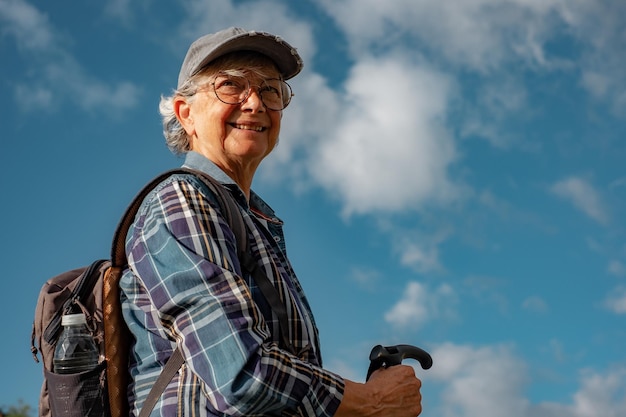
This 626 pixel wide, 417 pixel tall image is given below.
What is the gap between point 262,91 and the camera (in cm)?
374

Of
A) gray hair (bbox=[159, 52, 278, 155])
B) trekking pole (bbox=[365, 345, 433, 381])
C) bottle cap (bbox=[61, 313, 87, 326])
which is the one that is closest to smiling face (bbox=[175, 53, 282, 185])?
gray hair (bbox=[159, 52, 278, 155])

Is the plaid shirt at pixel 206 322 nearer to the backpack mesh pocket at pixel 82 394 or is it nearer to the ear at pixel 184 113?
the backpack mesh pocket at pixel 82 394

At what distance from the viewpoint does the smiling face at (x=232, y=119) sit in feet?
11.9

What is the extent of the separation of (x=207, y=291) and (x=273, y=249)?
615mm

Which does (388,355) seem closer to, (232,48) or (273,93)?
(273,93)

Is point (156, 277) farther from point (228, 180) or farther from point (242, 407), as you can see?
point (228, 180)

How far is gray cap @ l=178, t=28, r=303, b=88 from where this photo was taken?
140 inches

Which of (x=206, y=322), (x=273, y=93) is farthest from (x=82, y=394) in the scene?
(x=273, y=93)

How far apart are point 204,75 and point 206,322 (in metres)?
1.40

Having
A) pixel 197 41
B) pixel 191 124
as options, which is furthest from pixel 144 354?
pixel 197 41

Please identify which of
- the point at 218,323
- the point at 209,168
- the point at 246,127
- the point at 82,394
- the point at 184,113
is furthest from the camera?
the point at 184,113

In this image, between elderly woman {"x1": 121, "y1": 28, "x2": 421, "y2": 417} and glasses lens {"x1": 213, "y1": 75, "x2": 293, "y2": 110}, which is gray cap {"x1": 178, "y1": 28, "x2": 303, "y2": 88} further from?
glasses lens {"x1": 213, "y1": 75, "x2": 293, "y2": 110}

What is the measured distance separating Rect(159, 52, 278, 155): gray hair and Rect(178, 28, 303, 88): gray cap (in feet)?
0.09

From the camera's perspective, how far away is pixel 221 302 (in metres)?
2.71
